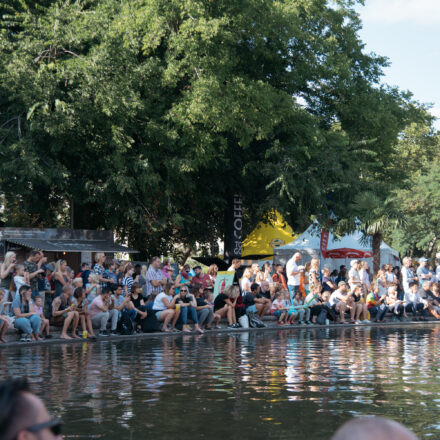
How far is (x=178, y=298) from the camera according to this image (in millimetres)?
22641

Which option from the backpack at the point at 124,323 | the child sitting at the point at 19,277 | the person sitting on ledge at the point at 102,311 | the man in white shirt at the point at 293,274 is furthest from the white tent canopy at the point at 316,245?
the child sitting at the point at 19,277

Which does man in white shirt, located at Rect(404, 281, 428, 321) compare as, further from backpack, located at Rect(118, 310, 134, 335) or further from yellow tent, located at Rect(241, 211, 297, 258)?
yellow tent, located at Rect(241, 211, 297, 258)

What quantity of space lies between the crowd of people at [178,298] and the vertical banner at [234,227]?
24.3ft

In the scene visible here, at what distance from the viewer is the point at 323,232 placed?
34.5 metres

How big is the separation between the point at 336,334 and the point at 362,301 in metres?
5.68

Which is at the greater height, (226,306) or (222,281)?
(222,281)

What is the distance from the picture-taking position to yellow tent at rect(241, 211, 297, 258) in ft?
135

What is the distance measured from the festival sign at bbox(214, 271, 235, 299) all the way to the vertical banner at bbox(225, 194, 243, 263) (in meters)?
13.1

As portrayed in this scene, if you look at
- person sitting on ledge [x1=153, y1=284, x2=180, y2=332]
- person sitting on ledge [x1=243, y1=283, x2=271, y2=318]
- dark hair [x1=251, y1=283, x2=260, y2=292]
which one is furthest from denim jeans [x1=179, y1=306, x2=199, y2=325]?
dark hair [x1=251, y1=283, x2=260, y2=292]

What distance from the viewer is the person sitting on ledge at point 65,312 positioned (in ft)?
63.8

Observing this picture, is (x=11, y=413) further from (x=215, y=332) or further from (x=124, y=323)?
(x=215, y=332)

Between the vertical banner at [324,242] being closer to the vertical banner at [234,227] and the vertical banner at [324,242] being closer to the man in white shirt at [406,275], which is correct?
the vertical banner at [234,227]

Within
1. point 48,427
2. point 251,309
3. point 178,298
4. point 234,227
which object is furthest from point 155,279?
point 48,427

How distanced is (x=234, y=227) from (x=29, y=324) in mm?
20376
